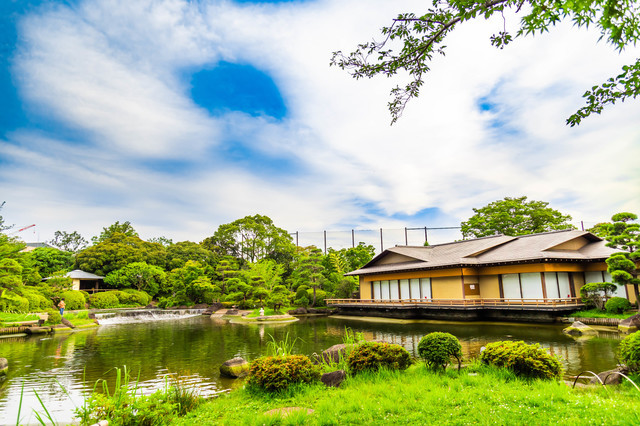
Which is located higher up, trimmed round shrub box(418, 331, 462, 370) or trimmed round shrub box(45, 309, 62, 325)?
trimmed round shrub box(418, 331, 462, 370)

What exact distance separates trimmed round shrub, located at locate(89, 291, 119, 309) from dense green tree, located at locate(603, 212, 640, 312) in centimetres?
3484

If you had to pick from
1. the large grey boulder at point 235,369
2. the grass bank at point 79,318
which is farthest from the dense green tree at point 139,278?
the large grey boulder at point 235,369

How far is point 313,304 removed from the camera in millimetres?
28641

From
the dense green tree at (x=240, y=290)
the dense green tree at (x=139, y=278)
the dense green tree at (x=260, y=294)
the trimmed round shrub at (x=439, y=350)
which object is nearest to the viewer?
the trimmed round shrub at (x=439, y=350)

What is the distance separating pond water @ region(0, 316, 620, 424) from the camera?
7398 millimetres

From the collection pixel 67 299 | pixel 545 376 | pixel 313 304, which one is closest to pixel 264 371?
pixel 545 376

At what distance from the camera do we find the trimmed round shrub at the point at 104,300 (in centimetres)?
2948

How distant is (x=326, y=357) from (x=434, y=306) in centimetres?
1458

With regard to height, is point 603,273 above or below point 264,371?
above

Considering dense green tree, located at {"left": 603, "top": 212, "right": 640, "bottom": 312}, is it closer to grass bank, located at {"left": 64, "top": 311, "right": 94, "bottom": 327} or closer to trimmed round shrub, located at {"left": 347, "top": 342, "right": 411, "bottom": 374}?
trimmed round shrub, located at {"left": 347, "top": 342, "right": 411, "bottom": 374}

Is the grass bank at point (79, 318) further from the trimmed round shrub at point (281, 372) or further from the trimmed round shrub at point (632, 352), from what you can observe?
the trimmed round shrub at point (632, 352)

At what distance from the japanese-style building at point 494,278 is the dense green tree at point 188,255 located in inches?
814

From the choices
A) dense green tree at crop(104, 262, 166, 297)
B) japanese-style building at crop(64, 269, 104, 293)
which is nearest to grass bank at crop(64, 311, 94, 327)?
japanese-style building at crop(64, 269, 104, 293)

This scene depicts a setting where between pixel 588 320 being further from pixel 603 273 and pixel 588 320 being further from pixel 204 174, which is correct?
pixel 204 174
